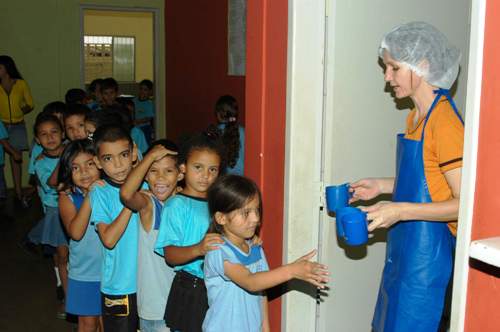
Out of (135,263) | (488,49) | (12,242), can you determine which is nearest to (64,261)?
(135,263)

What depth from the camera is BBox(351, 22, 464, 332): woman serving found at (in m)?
2.14

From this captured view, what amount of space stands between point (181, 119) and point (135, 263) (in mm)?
5535

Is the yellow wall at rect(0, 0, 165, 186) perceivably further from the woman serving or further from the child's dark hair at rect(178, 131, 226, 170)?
the woman serving

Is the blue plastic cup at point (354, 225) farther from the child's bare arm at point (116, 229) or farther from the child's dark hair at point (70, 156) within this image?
the child's dark hair at point (70, 156)

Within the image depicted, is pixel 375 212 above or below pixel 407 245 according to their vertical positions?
above

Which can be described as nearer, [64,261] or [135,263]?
[135,263]

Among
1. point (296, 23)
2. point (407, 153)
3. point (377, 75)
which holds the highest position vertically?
point (296, 23)

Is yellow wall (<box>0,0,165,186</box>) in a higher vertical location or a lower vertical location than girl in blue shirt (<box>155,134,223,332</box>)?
higher

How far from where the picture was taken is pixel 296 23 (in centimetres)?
250

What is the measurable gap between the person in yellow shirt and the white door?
225 inches

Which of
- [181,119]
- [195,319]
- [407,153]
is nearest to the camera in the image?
[407,153]

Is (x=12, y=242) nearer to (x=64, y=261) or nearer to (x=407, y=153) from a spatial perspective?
(x=64, y=261)

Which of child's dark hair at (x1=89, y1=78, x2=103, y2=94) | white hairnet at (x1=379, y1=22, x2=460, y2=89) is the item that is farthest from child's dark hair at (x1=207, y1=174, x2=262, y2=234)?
child's dark hair at (x1=89, y1=78, x2=103, y2=94)

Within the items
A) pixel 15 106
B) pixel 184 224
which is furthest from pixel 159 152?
pixel 15 106
